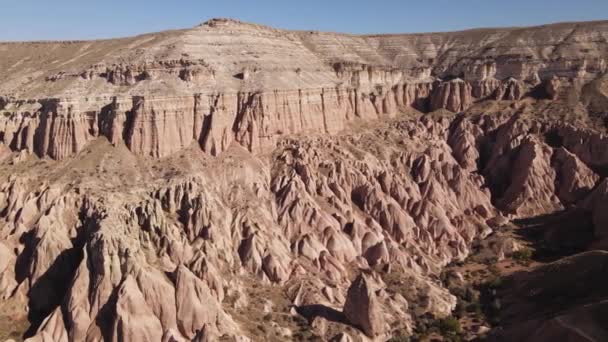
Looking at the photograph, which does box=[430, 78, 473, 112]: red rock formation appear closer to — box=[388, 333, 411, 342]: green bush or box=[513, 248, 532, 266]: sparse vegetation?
box=[513, 248, 532, 266]: sparse vegetation

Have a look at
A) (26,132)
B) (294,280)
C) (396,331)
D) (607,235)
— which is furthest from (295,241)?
(607,235)

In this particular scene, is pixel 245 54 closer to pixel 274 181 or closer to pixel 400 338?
pixel 274 181

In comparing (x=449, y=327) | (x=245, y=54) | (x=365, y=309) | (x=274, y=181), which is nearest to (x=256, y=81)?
(x=245, y=54)

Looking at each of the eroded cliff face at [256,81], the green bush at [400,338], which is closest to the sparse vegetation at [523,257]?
the green bush at [400,338]

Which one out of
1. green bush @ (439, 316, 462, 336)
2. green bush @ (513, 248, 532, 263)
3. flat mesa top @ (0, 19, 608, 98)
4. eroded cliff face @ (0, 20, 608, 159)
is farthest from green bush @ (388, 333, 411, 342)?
flat mesa top @ (0, 19, 608, 98)

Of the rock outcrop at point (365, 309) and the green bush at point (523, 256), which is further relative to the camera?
the green bush at point (523, 256)

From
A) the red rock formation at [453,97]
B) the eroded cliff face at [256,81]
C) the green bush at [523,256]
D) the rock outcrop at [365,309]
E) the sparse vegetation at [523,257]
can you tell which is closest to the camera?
the rock outcrop at [365,309]

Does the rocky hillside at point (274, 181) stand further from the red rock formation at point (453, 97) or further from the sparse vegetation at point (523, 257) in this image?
the sparse vegetation at point (523, 257)

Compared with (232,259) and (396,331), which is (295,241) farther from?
(396,331)
